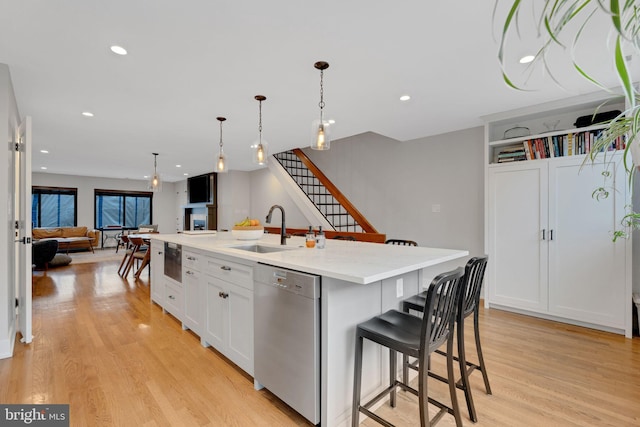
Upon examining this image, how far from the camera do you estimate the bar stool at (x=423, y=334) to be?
1.42 m

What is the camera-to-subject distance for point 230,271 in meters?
2.27

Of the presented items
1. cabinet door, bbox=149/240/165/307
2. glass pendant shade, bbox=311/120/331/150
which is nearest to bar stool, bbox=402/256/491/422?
glass pendant shade, bbox=311/120/331/150

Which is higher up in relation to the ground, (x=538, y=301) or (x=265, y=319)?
(x=265, y=319)

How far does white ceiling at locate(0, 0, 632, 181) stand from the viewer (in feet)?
6.06

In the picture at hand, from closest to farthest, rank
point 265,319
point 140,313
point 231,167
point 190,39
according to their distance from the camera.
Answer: point 265,319
point 190,39
point 140,313
point 231,167

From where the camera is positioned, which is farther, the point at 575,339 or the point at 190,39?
the point at 575,339

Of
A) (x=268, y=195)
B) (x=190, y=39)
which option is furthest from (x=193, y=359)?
(x=268, y=195)

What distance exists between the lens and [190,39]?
2102mm

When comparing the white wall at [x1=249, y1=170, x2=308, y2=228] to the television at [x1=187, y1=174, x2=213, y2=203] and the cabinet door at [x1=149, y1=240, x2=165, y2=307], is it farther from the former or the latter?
the cabinet door at [x1=149, y1=240, x2=165, y2=307]

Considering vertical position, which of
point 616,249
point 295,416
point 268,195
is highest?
point 268,195

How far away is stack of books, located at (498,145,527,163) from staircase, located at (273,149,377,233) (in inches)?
95.8

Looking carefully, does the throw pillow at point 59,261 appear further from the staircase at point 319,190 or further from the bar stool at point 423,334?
the bar stool at point 423,334

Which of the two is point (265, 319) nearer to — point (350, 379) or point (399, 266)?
point (350, 379)

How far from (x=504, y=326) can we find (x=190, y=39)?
12.6ft
